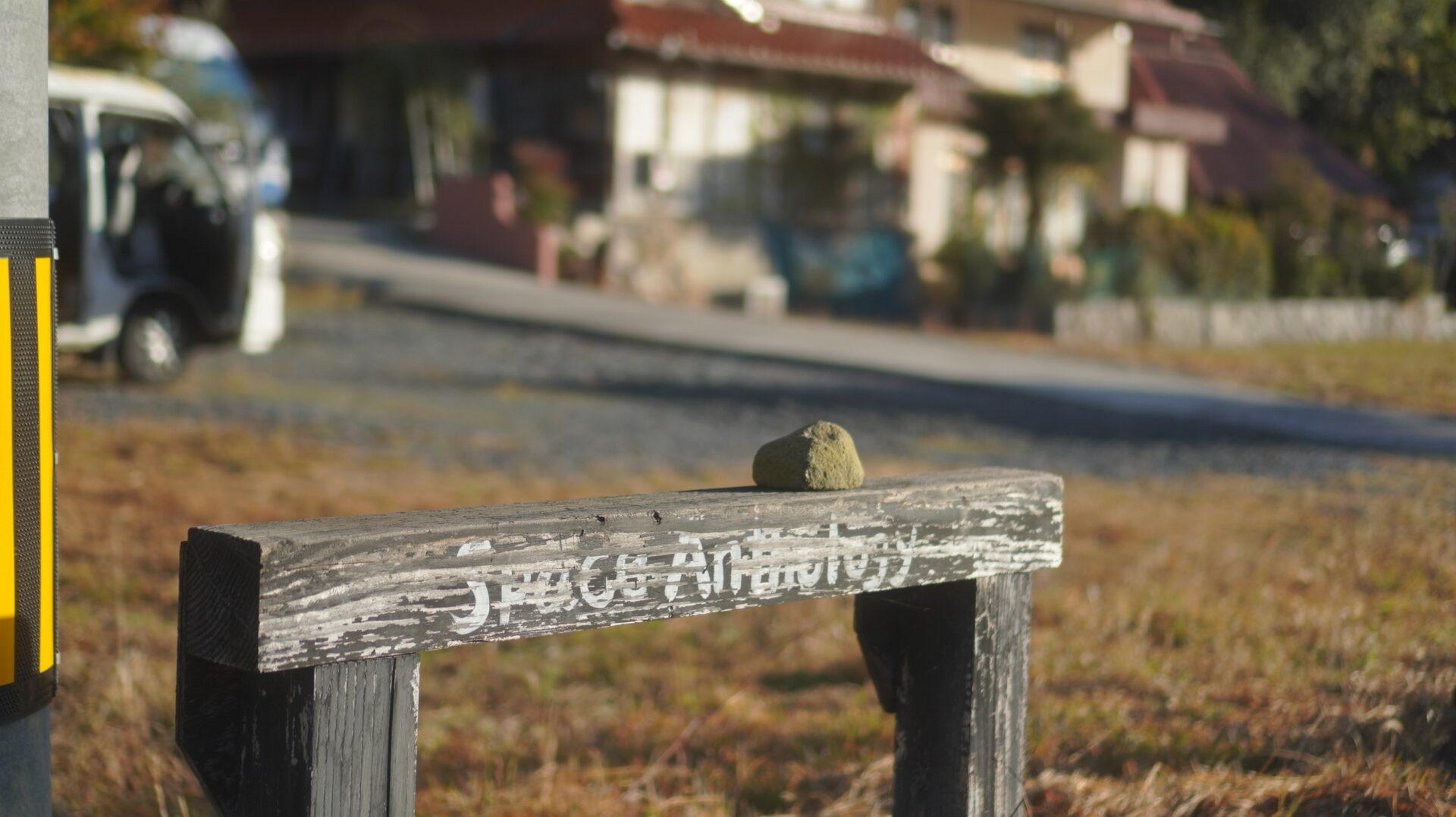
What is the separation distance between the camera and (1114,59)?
2744 centimetres

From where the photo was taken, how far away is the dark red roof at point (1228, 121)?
→ 594 cm

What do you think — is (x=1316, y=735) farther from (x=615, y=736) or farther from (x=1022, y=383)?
(x=1022, y=383)

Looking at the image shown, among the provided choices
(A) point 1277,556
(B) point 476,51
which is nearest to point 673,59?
(B) point 476,51

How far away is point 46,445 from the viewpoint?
7.62 ft

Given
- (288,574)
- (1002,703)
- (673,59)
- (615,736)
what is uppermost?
(673,59)

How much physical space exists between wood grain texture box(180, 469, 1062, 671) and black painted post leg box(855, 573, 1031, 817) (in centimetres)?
11

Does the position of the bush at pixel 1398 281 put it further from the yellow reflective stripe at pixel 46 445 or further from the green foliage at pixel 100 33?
the green foliage at pixel 100 33

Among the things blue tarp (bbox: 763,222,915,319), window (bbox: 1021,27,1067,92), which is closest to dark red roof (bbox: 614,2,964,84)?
blue tarp (bbox: 763,222,915,319)

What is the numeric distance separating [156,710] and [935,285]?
1872 centimetres

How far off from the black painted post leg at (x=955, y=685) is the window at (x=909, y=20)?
74.7 feet

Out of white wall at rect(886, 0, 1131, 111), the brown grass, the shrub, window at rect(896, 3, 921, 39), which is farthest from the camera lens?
white wall at rect(886, 0, 1131, 111)

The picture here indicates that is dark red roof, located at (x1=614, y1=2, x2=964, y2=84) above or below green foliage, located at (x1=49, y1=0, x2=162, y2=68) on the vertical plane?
above

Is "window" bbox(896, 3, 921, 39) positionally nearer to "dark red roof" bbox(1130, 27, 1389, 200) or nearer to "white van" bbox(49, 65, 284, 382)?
"dark red roof" bbox(1130, 27, 1389, 200)

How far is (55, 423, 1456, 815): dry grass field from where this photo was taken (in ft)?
11.4
